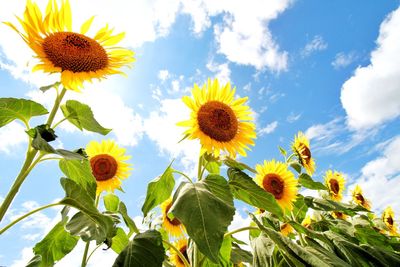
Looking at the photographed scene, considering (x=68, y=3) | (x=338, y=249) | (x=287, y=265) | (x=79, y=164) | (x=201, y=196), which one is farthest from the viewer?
(x=338, y=249)

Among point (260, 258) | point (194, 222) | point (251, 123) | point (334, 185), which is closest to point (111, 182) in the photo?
point (251, 123)

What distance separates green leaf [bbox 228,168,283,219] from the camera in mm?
2186

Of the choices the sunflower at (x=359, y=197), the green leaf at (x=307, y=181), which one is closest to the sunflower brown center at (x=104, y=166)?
the green leaf at (x=307, y=181)

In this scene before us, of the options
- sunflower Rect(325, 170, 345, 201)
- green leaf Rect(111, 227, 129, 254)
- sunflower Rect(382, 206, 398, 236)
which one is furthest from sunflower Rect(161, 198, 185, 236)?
sunflower Rect(382, 206, 398, 236)

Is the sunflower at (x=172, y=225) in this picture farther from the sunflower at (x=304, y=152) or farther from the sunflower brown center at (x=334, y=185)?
the sunflower brown center at (x=334, y=185)

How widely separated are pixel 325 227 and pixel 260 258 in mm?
1700

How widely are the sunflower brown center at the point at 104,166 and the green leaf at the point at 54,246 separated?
103 cm

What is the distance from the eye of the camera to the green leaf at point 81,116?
6.42 feet

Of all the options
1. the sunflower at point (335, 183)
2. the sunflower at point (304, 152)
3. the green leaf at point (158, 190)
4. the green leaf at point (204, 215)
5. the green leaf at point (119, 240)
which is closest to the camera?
the green leaf at point (204, 215)

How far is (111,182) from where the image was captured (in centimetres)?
344

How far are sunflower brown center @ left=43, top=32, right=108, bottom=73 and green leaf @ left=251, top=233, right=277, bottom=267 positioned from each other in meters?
1.40

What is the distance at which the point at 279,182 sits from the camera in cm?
379

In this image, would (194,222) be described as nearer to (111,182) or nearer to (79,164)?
(79,164)

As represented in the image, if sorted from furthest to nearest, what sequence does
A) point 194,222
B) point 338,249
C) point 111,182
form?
1. point 111,182
2. point 338,249
3. point 194,222
